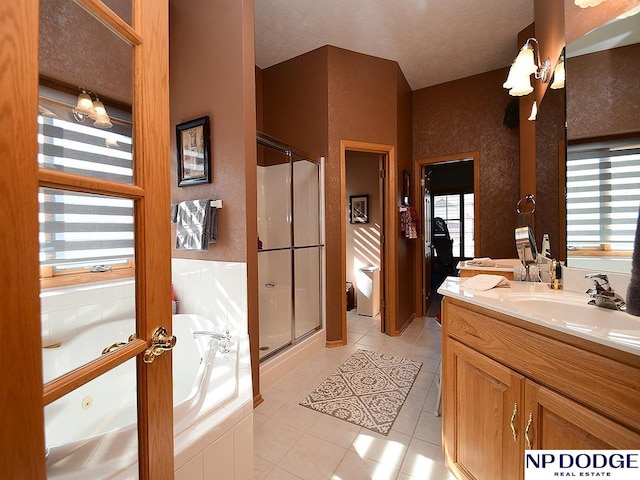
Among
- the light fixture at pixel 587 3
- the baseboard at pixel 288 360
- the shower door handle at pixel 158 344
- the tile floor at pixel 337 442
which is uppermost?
the light fixture at pixel 587 3

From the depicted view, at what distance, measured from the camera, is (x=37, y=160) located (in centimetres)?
50

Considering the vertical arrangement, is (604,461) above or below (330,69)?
below

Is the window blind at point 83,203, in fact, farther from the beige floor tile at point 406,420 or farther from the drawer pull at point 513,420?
the beige floor tile at point 406,420

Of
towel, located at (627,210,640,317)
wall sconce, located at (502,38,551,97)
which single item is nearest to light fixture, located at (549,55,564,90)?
wall sconce, located at (502,38,551,97)

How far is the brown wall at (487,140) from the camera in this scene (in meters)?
3.29

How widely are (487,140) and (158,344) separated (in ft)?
12.9

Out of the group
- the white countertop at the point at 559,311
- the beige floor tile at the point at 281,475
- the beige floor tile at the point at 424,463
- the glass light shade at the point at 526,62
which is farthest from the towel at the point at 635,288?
the glass light shade at the point at 526,62

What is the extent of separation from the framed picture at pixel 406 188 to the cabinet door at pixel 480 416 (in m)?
A: 2.43

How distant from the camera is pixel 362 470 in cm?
142

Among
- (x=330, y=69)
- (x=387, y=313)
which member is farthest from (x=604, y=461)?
(x=330, y=69)

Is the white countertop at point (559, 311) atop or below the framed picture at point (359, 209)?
below

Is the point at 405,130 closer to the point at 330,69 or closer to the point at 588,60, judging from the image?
the point at 330,69

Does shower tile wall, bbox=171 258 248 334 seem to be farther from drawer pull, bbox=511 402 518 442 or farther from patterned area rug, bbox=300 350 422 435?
drawer pull, bbox=511 402 518 442

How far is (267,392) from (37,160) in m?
2.11
